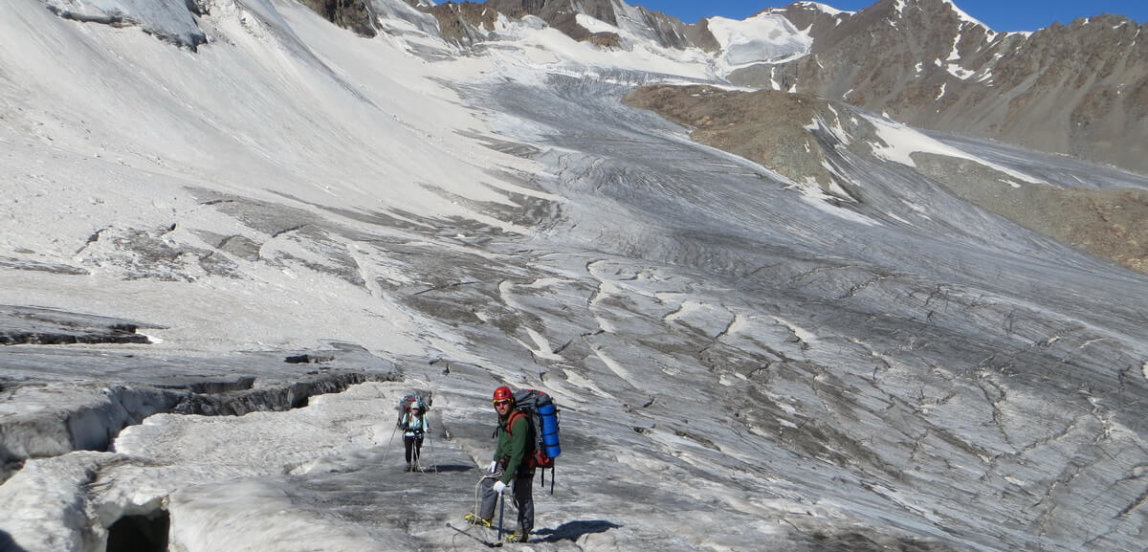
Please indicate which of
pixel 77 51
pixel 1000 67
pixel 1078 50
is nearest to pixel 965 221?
pixel 77 51

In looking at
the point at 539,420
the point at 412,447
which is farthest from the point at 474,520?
the point at 412,447

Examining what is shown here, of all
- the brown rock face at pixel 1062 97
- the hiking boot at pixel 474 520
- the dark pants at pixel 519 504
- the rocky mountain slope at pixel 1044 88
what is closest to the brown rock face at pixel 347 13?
the rocky mountain slope at pixel 1044 88

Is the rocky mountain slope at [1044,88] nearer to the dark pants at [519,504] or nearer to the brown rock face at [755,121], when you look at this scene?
the brown rock face at [755,121]

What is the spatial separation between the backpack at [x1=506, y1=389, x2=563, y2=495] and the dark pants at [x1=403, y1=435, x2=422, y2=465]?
2.83m

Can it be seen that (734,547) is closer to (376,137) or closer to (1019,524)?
(1019,524)

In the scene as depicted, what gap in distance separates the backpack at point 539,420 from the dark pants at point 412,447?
2.83 metres

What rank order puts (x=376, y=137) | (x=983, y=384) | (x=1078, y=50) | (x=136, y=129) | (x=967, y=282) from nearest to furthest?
(x=983, y=384)
(x=136, y=129)
(x=967, y=282)
(x=376, y=137)
(x=1078, y=50)

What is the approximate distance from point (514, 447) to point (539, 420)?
1.14 ft

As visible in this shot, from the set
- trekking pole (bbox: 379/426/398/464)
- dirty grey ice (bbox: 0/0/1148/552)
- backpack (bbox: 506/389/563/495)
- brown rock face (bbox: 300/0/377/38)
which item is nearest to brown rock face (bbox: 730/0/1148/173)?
brown rock face (bbox: 300/0/377/38)

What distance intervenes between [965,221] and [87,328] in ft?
182

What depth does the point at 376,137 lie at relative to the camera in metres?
46.8

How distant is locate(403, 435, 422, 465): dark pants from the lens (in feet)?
35.0

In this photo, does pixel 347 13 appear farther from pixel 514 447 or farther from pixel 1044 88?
pixel 1044 88

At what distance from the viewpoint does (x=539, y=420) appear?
823 centimetres
